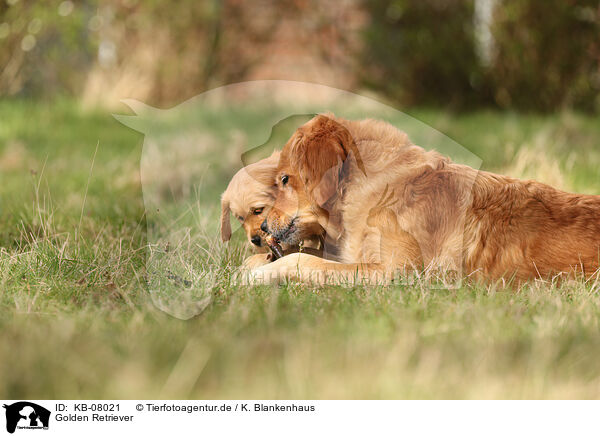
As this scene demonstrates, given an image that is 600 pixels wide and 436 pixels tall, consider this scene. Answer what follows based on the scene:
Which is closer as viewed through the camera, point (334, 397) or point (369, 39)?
point (334, 397)

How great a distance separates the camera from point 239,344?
254 centimetres

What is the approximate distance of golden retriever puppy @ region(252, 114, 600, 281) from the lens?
3.39 m

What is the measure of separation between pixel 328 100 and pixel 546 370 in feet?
8.93

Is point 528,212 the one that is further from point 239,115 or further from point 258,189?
point 239,115

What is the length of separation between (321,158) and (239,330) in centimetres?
107

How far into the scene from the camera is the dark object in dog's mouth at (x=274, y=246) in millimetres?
3598

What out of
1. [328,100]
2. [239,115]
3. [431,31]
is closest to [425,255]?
[328,100]

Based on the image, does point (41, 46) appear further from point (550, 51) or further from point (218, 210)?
point (550, 51)

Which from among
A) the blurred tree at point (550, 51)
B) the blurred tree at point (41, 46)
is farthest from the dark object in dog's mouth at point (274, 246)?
the blurred tree at point (550, 51)

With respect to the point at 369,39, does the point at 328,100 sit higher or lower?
lower

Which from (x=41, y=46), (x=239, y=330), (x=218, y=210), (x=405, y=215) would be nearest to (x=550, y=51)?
(x=41, y=46)

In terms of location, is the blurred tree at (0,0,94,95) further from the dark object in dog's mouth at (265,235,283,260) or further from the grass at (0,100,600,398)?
the dark object in dog's mouth at (265,235,283,260)
